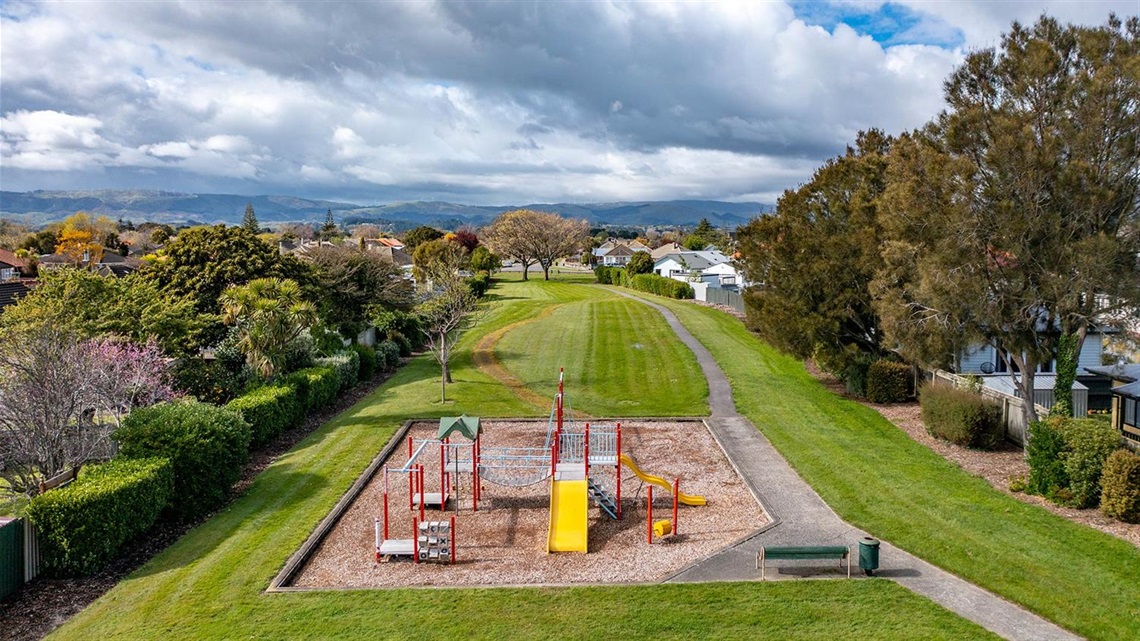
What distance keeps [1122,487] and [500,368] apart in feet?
84.2

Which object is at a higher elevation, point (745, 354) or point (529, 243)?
point (529, 243)

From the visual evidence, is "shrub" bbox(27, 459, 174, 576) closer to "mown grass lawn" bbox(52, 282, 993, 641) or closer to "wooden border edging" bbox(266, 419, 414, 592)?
"mown grass lawn" bbox(52, 282, 993, 641)

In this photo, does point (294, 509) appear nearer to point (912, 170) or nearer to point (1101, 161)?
point (912, 170)

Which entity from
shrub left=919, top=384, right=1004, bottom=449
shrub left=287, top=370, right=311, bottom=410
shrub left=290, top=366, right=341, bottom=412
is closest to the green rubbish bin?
shrub left=919, top=384, right=1004, bottom=449

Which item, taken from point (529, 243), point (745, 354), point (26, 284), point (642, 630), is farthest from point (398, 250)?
point (642, 630)

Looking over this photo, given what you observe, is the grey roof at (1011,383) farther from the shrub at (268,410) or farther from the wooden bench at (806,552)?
the shrub at (268,410)

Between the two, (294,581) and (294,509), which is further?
(294,509)

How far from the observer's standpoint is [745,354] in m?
38.0

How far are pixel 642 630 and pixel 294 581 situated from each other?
Answer: 643 cm

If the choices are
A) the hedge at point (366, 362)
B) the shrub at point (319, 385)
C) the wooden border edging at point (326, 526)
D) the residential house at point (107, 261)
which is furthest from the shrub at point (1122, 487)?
the residential house at point (107, 261)

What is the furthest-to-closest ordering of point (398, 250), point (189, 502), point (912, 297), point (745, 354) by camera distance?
point (398, 250), point (745, 354), point (912, 297), point (189, 502)

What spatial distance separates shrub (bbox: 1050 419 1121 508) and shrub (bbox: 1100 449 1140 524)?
0.39 meters

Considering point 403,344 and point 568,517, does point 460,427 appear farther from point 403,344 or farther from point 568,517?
point 403,344

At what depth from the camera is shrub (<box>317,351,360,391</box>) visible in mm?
29127
